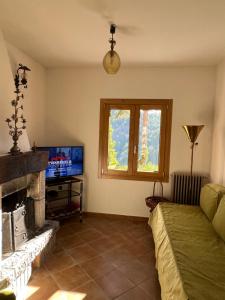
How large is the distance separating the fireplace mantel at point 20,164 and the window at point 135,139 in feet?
4.16

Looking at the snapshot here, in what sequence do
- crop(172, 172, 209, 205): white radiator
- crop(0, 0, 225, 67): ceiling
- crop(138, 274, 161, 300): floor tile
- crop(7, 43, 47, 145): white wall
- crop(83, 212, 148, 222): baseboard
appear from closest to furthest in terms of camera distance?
crop(0, 0, 225, 67): ceiling, crop(138, 274, 161, 300): floor tile, crop(7, 43, 47, 145): white wall, crop(172, 172, 209, 205): white radiator, crop(83, 212, 148, 222): baseboard

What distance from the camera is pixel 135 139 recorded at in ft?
11.7

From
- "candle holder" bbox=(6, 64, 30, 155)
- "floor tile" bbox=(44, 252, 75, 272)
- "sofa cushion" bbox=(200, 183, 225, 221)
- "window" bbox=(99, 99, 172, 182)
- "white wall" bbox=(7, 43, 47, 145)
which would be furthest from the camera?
"window" bbox=(99, 99, 172, 182)

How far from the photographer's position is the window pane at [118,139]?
360cm

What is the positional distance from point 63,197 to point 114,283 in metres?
1.88

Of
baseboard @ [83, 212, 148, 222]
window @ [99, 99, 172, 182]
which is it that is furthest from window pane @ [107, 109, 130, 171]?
baseboard @ [83, 212, 148, 222]

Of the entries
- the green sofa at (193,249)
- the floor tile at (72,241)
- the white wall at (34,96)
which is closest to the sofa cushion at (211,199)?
A: the green sofa at (193,249)

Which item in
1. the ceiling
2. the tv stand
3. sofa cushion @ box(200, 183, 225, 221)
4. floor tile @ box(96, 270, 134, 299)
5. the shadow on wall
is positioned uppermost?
the ceiling

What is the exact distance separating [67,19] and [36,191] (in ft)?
6.47

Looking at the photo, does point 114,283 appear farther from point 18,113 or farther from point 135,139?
point 18,113

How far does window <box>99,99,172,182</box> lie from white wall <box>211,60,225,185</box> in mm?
706

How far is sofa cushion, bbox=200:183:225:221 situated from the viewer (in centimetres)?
244

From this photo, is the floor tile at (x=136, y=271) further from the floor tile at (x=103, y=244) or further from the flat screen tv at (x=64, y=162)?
the flat screen tv at (x=64, y=162)

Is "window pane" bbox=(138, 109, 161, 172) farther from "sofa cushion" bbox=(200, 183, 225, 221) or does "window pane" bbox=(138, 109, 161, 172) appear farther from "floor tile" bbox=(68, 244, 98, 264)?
"floor tile" bbox=(68, 244, 98, 264)
